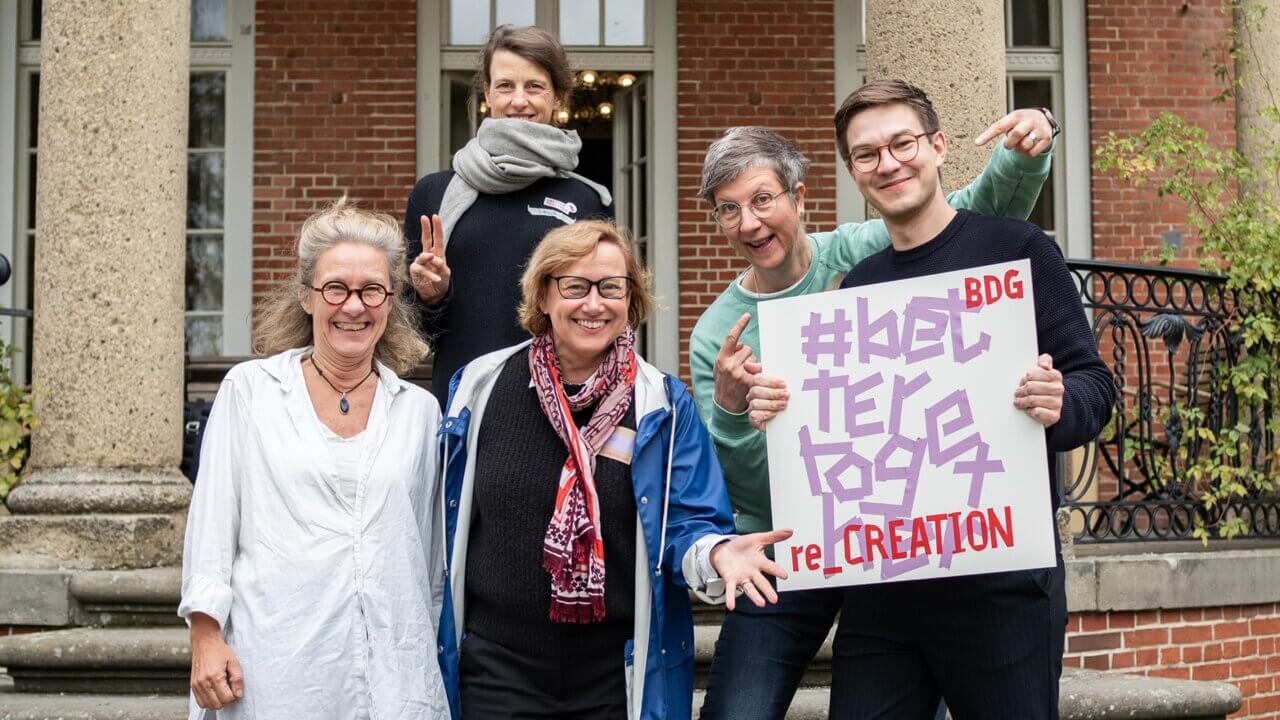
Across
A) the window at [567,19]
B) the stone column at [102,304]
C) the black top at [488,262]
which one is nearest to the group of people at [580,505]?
the black top at [488,262]

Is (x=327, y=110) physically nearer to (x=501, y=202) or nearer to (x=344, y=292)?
(x=501, y=202)

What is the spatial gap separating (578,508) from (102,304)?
330 centimetres

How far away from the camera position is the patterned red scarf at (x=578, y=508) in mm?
2623

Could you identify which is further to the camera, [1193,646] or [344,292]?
[1193,646]

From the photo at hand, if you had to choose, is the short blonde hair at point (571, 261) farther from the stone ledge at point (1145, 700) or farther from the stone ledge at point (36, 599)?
the stone ledge at point (36, 599)

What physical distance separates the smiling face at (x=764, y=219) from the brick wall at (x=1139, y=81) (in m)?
6.89

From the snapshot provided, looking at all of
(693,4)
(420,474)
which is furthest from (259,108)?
(420,474)

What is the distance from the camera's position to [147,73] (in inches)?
208

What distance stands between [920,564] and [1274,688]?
4.37 metres

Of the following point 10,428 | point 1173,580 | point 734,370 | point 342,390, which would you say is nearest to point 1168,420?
point 1173,580

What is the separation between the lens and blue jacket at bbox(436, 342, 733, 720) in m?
2.68

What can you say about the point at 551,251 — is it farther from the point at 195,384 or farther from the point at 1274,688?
the point at 195,384

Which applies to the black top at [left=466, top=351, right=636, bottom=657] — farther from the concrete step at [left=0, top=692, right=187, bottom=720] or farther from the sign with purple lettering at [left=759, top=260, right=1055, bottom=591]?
the concrete step at [left=0, top=692, right=187, bottom=720]

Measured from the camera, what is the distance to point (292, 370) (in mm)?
2842
